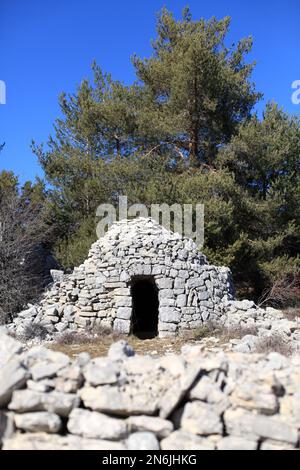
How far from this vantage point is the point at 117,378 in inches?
145

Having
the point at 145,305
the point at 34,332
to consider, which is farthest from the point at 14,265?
the point at 145,305

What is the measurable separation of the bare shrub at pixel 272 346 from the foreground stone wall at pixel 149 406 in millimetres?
2841

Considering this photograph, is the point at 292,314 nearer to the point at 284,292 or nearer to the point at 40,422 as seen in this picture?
the point at 284,292

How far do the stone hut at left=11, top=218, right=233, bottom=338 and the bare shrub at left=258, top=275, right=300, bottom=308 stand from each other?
308 cm

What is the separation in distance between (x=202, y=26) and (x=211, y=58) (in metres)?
2.31

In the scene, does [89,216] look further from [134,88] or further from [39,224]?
[134,88]

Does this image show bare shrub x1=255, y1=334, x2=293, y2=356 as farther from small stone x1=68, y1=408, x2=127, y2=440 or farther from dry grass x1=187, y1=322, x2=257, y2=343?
small stone x1=68, y1=408, x2=127, y2=440

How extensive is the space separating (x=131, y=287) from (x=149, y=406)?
6.55 metres

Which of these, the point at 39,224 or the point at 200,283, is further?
the point at 39,224

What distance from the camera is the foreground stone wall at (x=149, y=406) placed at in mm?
3418

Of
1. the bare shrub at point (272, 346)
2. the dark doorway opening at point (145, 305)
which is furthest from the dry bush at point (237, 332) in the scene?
the dark doorway opening at point (145, 305)

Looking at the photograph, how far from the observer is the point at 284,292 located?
12.8 metres

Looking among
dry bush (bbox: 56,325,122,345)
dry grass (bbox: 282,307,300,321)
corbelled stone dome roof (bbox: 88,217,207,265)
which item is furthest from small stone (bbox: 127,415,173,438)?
dry grass (bbox: 282,307,300,321)

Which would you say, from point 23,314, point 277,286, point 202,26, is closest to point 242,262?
point 277,286
